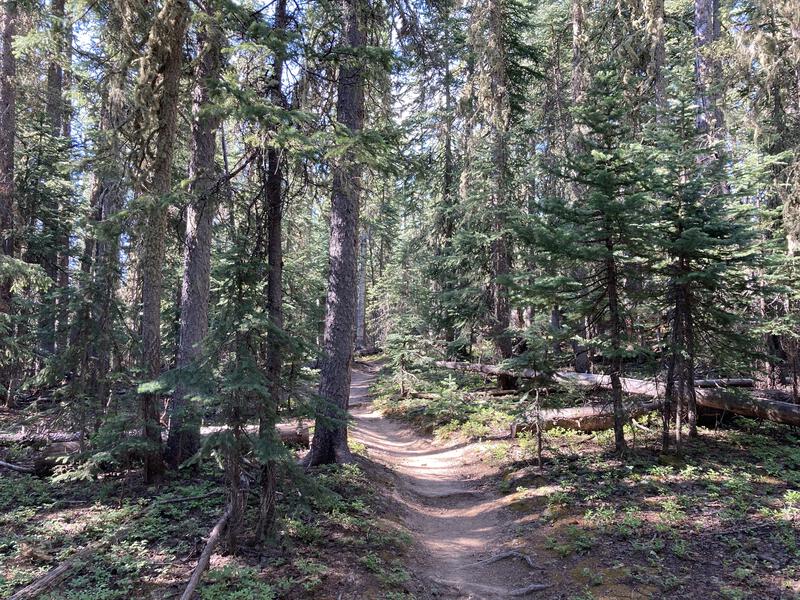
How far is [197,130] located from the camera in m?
8.09

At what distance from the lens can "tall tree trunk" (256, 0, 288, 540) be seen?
511 cm

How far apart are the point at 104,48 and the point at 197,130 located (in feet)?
7.82

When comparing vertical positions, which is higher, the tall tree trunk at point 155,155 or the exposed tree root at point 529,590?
the tall tree trunk at point 155,155

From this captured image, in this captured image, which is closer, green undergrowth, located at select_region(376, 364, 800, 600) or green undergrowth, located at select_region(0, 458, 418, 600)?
green undergrowth, located at select_region(0, 458, 418, 600)

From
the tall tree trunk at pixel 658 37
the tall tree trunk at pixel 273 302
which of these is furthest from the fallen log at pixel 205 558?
the tall tree trunk at pixel 658 37

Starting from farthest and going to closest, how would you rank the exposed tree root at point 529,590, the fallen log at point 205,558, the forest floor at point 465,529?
the exposed tree root at point 529,590 < the forest floor at point 465,529 < the fallen log at point 205,558

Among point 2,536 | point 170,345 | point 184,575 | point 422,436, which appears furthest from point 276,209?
point 170,345

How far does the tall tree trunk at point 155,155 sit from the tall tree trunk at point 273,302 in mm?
1682

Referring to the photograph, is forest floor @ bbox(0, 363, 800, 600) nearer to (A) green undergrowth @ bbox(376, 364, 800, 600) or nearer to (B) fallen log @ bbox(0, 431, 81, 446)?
(A) green undergrowth @ bbox(376, 364, 800, 600)

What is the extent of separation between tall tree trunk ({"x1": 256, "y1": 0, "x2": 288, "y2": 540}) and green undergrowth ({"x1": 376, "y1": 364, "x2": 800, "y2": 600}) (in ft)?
11.9

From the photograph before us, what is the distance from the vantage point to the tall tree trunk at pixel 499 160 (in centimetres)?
1448

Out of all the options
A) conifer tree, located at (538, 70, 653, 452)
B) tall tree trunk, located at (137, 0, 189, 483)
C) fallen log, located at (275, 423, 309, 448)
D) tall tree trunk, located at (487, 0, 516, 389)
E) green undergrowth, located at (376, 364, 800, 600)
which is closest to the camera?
green undergrowth, located at (376, 364, 800, 600)

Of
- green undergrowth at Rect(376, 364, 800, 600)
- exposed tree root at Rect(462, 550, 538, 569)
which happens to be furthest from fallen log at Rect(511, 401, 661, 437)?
exposed tree root at Rect(462, 550, 538, 569)

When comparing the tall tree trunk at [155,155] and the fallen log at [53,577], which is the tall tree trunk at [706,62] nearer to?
the tall tree trunk at [155,155]
